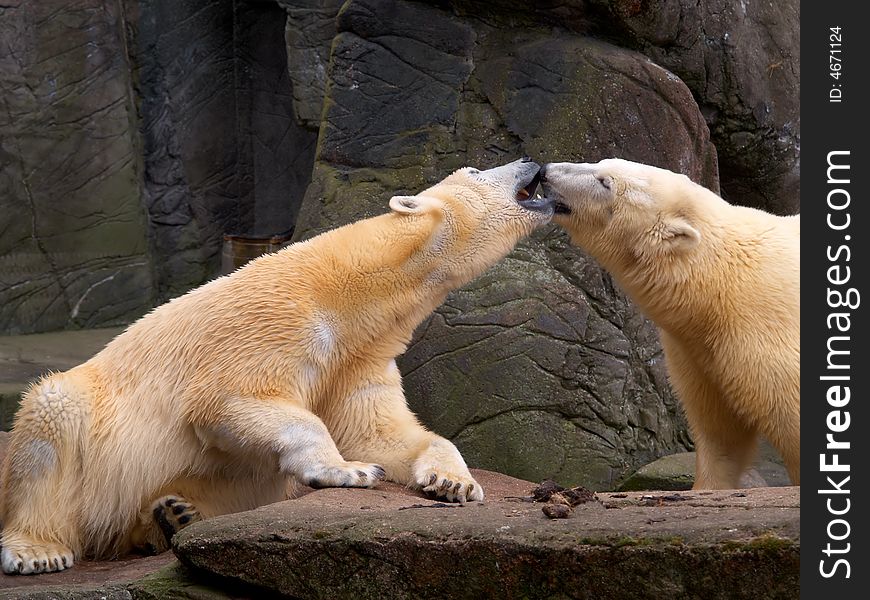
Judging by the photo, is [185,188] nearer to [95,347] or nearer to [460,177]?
[95,347]

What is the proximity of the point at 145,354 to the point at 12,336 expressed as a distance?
5.18 metres

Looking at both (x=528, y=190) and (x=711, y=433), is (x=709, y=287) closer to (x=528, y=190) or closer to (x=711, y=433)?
(x=711, y=433)

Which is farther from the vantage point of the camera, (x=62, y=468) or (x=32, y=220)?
(x=32, y=220)

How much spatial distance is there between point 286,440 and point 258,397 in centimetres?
26

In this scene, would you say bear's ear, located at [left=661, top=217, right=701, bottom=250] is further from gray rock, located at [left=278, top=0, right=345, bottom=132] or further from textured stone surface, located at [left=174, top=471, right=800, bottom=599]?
gray rock, located at [left=278, top=0, right=345, bottom=132]

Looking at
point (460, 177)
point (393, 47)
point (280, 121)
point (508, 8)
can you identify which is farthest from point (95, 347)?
point (460, 177)

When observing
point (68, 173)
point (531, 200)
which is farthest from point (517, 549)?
point (68, 173)

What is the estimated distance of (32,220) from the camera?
31.9 ft

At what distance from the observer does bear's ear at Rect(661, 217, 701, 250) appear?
5012 mm

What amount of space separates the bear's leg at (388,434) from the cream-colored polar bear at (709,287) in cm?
112

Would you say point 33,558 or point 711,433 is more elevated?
point 711,433

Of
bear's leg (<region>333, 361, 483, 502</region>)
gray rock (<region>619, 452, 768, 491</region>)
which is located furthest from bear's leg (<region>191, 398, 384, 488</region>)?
gray rock (<region>619, 452, 768, 491</region>)

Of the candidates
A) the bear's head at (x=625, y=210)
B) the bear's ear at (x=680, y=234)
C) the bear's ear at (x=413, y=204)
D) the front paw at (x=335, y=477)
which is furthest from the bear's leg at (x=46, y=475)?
the bear's ear at (x=680, y=234)

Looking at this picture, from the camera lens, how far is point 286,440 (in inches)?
174
